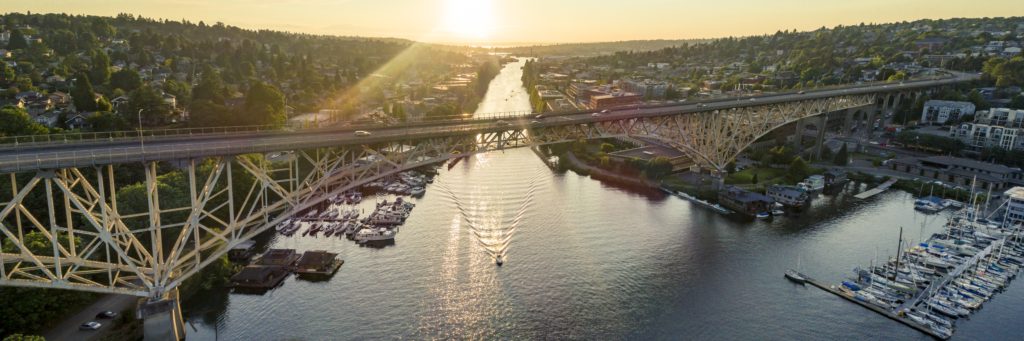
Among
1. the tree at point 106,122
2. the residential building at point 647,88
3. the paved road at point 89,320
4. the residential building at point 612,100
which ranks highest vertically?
the residential building at point 647,88

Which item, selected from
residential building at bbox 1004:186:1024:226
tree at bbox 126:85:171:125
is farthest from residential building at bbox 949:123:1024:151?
tree at bbox 126:85:171:125

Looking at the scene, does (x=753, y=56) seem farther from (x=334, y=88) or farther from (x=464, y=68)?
(x=334, y=88)

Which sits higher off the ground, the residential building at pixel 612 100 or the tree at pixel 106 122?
the residential building at pixel 612 100

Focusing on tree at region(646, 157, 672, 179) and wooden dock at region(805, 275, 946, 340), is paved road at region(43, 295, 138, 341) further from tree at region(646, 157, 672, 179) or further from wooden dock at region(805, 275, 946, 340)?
tree at region(646, 157, 672, 179)

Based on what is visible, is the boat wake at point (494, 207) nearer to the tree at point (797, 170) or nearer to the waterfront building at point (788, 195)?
the waterfront building at point (788, 195)

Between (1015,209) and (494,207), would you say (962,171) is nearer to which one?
(1015,209)

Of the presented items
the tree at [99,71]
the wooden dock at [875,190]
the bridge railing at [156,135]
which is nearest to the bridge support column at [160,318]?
the bridge railing at [156,135]

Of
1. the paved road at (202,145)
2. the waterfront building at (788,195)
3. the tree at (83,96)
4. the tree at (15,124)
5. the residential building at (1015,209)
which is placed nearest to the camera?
the paved road at (202,145)

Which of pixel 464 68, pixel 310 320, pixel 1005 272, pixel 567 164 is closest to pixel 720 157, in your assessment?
pixel 567 164
